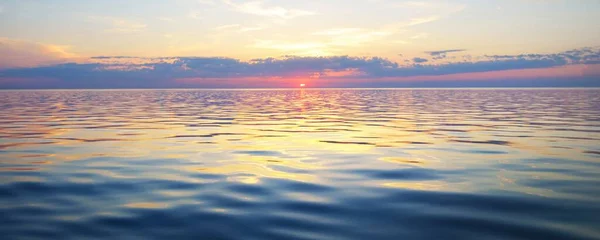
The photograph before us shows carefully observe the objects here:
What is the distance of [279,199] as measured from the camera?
26.2 feet

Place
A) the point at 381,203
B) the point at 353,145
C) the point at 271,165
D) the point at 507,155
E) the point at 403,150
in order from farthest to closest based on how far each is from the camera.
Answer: the point at 353,145 → the point at 403,150 → the point at 507,155 → the point at 271,165 → the point at 381,203

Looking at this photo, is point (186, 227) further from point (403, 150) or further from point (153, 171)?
point (403, 150)

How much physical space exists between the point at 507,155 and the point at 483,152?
766mm

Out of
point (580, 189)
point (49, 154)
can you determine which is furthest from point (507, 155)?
point (49, 154)

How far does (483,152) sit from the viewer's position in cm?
1355

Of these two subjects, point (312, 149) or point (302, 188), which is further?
point (312, 149)

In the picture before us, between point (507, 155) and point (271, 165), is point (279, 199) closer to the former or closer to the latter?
point (271, 165)

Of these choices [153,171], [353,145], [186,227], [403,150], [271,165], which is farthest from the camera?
[353,145]

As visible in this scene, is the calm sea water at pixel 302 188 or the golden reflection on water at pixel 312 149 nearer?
the calm sea water at pixel 302 188

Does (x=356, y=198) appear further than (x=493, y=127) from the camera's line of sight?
No

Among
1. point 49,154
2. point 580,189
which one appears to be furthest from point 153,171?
point 580,189

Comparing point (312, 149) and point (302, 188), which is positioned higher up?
point (302, 188)

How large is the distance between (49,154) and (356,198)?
10.3 metres

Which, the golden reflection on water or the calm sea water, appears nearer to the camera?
the calm sea water
